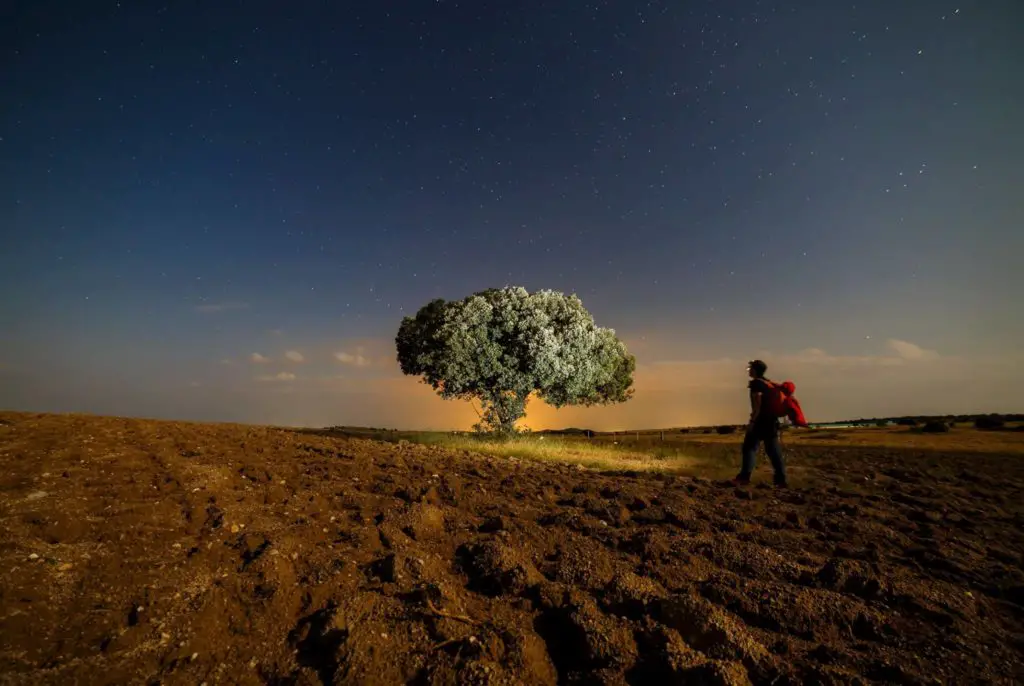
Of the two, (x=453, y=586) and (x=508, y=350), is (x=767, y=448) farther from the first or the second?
(x=508, y=350)

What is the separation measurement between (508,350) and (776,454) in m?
12.8

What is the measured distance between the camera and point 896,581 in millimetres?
4648

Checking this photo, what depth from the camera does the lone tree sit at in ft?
70.2

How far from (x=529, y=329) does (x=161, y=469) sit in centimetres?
1607

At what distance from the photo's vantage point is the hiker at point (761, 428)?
445 inches

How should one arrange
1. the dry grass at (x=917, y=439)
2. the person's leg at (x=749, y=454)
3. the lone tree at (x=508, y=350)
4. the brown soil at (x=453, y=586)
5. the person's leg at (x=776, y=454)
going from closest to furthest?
the brown soil at (x=453, y=586)
the person's leg at (x=776, y=454)
the person's leg at (x=749, y=454)
the dry grass at (x=917, y=439)
the lone tree at (x=508, y=350)

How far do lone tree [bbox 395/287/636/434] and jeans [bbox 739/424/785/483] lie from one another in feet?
33.8

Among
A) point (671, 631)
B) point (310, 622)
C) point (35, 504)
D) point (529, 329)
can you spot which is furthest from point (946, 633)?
point (529, 329)

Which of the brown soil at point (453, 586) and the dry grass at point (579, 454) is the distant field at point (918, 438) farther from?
the brown soil at point (453, 586)

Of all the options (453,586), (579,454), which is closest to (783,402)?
(579,454)

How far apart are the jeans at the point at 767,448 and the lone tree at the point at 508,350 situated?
10.3 meters

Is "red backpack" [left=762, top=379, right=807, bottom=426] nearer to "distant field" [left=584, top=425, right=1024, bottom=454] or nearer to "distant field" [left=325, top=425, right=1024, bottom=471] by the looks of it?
"distant field" [left=325, top=425, right=1024, bottom=471]

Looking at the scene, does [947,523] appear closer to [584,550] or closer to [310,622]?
[584,550]

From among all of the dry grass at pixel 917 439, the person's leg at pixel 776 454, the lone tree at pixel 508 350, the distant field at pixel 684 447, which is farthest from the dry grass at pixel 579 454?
the dry grass at pixel 917 439
